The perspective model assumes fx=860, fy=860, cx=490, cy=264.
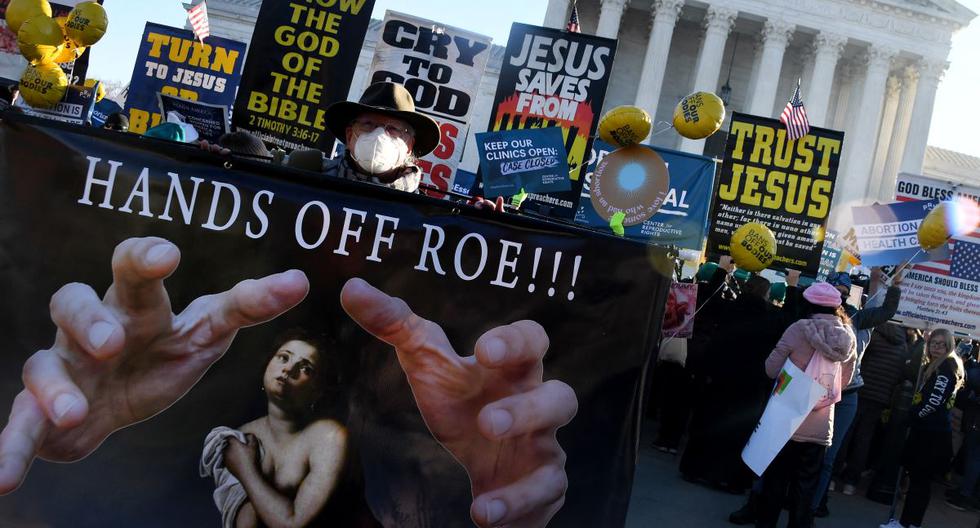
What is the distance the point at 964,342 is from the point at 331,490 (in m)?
10.0

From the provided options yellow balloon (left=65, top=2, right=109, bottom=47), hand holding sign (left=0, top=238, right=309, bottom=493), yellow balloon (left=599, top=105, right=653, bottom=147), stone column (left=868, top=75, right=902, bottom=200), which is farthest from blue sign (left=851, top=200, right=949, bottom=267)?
stone column (left=868, top=75, right=902, bottom=200)

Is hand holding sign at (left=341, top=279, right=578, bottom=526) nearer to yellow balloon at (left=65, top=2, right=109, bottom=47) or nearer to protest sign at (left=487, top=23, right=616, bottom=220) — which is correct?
protest sign at (left=487, top=23, right=616, bottom=220)

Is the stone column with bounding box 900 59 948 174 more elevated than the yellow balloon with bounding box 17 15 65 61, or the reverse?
the stone column with bounding box 900 59 948 174

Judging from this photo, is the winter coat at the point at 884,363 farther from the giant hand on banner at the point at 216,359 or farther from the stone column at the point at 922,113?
the stone column at the point at 922,113

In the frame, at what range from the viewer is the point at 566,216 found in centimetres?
877

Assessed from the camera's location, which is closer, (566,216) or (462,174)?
(566,216)

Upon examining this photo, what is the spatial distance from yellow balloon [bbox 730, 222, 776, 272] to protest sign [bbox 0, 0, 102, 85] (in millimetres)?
7519

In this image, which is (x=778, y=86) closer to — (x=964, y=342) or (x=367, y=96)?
(x=964, y=342)

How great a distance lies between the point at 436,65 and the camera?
8.26 m

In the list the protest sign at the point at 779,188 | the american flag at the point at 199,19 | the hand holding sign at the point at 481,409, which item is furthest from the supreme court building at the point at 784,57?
the hand holding sign at the point at 481,409

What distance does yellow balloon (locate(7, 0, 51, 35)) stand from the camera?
30.2 feet

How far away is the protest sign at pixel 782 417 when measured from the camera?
17.1 feet

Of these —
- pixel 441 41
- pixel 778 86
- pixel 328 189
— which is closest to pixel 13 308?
pixel 328 189

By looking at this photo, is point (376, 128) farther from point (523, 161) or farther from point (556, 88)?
point (556, 88)
